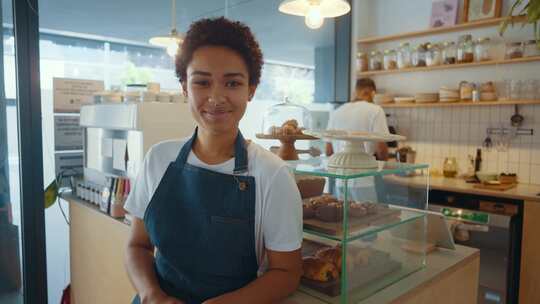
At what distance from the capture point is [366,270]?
1.18 metres

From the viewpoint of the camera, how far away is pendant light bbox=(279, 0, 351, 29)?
6.59 feet

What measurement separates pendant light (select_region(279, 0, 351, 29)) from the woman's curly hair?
1.05 meters

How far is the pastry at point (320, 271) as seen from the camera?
1.12 m

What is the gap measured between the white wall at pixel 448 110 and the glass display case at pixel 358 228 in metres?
2.32

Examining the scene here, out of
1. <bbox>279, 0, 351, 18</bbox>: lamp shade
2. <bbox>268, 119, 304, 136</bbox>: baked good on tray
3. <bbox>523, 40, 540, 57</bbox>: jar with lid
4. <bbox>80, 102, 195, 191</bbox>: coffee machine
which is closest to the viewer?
<bbox>268, 119, 304, 136</bbox>: baked good on tray

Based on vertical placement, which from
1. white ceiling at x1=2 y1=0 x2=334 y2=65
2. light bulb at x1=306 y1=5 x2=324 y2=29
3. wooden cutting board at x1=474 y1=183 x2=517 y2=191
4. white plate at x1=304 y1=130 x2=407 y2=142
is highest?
white ceiling at x1=2 y1=0 x2=334 y2=65

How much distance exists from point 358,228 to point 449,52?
9.50 feet

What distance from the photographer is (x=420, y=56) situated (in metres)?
3.65

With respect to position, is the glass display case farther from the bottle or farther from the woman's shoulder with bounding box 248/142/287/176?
the bottle

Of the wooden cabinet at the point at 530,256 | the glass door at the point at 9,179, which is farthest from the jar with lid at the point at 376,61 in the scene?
the glass door at the point at 9,179

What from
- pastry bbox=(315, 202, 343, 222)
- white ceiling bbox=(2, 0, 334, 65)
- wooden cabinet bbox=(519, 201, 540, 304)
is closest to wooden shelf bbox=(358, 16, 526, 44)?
white ceiling bbox=(2, 0, 334, 65)

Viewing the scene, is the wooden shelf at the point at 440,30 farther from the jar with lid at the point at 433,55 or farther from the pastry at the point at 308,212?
the pastry at the point at 308,212

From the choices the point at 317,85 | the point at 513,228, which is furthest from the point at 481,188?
the point at 317,85

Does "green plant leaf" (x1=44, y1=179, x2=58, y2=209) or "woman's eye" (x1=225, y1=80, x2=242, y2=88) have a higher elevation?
"woman's eye" (x1=225, y1=80, x2=242, y2=88)
